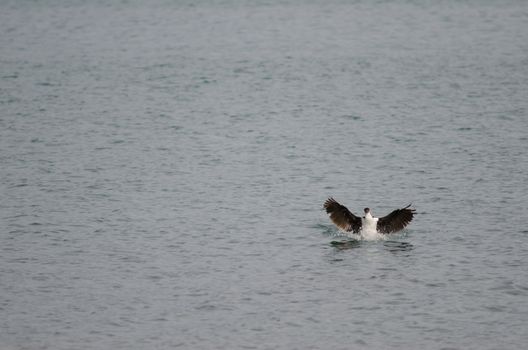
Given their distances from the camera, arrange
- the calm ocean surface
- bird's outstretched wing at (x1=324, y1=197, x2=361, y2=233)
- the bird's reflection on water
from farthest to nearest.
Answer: the bird's reflection on water, bird's outstretched wing at (x1=324, y1=197, x2=361, y2=233), the calm ocean surface

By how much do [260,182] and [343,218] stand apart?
8155mm

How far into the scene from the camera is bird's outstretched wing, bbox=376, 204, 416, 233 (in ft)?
75.6

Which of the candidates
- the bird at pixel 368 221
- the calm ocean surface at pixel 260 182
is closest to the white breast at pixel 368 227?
the bird at pixel 368 221

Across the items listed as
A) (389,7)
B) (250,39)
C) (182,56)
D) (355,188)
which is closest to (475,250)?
(355,188)

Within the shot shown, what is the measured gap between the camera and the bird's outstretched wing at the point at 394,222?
75.6ft

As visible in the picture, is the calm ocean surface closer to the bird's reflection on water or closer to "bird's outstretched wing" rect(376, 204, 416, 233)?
the bird's reflection on water

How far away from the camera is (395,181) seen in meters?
30.4

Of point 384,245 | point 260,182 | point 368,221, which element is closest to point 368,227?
point 368,221

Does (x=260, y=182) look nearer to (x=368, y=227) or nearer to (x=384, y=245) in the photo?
(x=368, y=227)

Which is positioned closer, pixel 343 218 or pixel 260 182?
pixel 343 218

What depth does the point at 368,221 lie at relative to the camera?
23078 mm

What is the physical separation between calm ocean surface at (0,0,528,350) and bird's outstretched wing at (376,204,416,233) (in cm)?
50

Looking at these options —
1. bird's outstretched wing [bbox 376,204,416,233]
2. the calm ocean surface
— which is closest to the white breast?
bird's outstretched wing [bbox 376,204,416,233]

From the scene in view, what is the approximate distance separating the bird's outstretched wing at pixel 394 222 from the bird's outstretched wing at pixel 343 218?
54 centimetres
